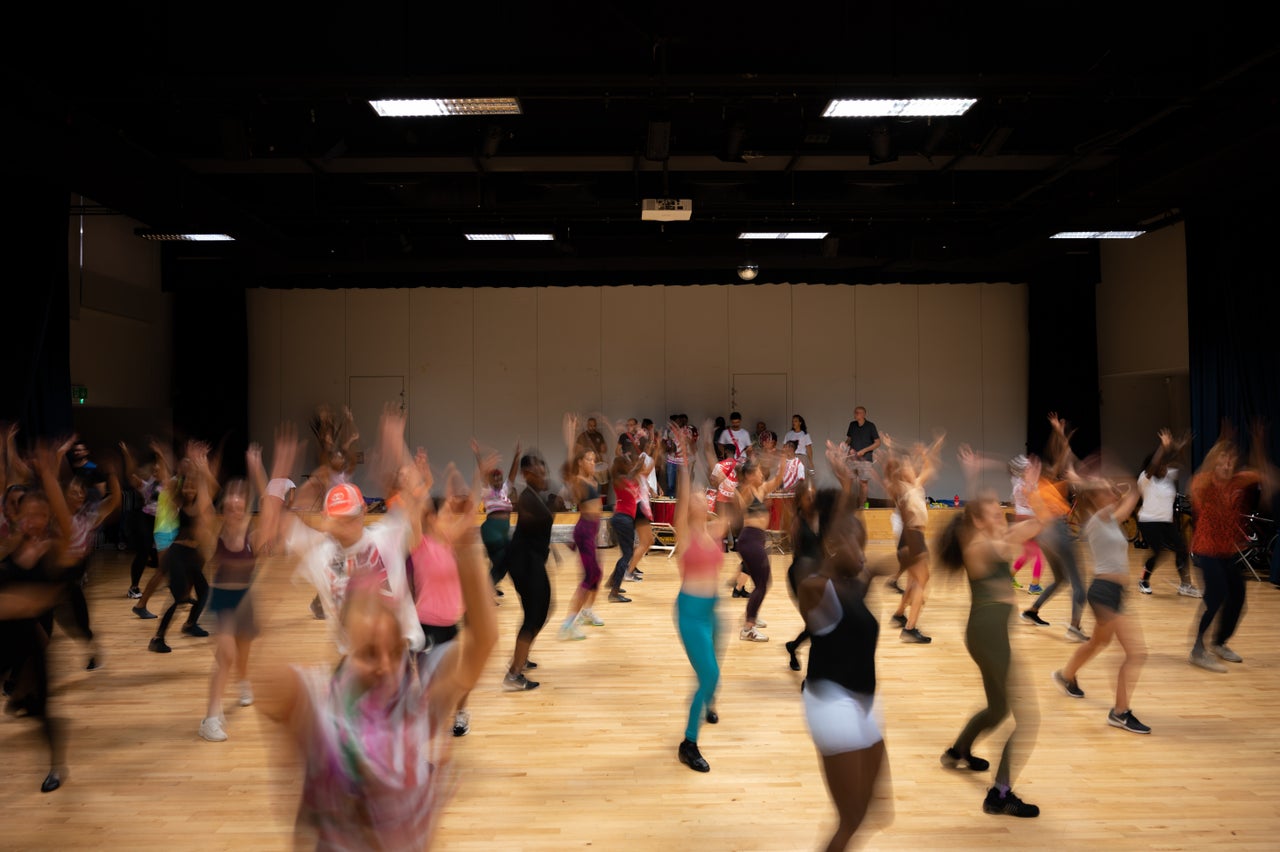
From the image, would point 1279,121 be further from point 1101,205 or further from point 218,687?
point 218,687

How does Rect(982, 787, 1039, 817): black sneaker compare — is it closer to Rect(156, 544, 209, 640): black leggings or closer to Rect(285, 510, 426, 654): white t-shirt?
Rect(285, 510, 426, 654): white t-shirt

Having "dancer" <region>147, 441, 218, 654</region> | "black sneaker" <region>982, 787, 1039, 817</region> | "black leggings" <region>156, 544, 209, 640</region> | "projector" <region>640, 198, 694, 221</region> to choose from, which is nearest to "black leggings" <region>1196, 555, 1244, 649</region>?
"black sneaker" <region>982, 787, 1039, 817</region>

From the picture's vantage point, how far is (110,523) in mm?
12617

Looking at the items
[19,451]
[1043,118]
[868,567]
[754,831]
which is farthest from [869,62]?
[19,451]

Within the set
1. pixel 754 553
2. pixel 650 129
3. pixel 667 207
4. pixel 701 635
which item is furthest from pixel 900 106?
pixel 701 635

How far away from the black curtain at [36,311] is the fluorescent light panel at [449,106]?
15.0ft

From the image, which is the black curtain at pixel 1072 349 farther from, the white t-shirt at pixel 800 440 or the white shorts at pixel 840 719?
the white shorts at pixel 840 719

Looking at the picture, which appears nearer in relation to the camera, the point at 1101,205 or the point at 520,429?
the point at 1101,205

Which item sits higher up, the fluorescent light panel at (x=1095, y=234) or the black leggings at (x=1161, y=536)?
the fluorescent light panel at (x=1095, y=234)

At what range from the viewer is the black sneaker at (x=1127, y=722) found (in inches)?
189

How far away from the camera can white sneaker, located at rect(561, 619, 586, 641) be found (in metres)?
7.07

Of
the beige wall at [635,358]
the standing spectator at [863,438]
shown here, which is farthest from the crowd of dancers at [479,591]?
the beige wall at [635,358]

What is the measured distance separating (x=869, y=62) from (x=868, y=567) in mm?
5626

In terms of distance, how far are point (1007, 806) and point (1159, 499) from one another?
5.23 metres
